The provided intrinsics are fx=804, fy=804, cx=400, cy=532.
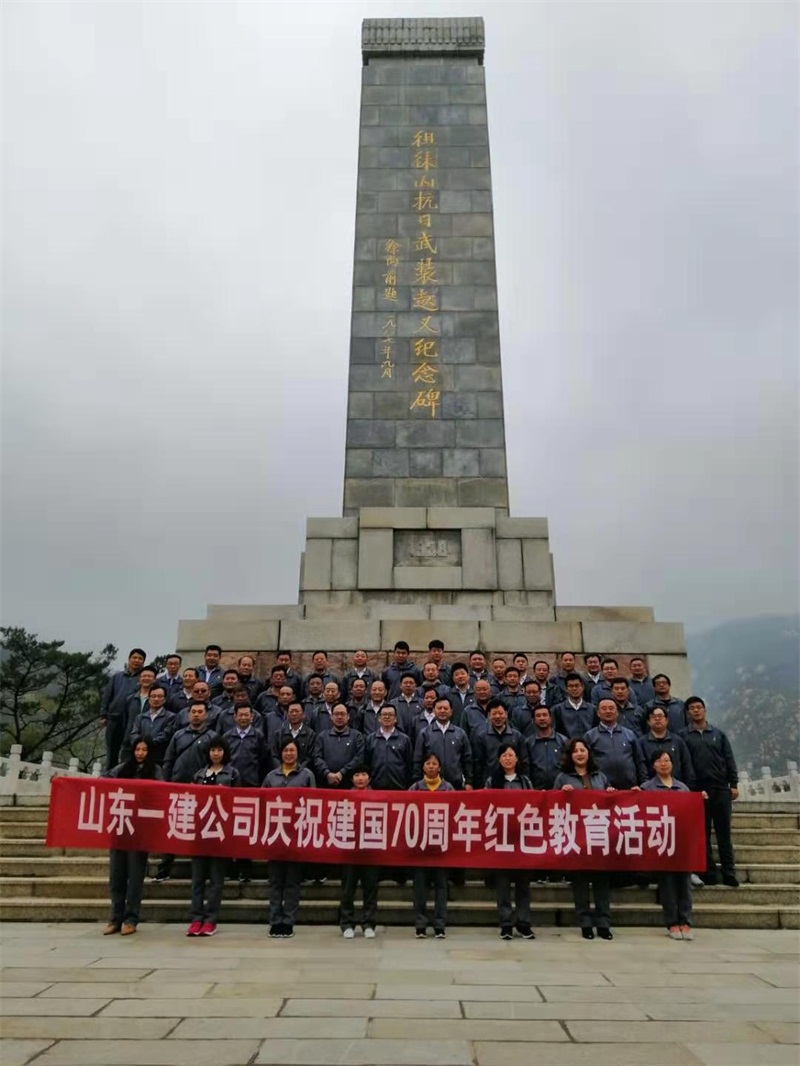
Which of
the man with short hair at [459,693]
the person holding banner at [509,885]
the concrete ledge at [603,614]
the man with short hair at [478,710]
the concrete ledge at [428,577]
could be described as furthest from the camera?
the concrete ledge at [428,577]

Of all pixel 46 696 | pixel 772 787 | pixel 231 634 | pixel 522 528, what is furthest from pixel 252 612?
pixel 46 696

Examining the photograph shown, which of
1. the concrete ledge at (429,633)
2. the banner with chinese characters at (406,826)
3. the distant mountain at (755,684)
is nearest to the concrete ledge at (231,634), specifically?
the concrete ledge at (429,633)

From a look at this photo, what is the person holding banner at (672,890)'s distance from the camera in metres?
5.08

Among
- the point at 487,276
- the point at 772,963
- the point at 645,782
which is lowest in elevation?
the point at 772,963

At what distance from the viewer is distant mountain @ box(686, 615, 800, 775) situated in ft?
210

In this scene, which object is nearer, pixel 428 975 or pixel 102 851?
pixel 428 975

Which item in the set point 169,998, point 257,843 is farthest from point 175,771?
point 169,998

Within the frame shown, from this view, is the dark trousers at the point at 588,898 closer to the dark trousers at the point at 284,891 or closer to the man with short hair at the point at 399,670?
the dark trousers at the point at 284,891

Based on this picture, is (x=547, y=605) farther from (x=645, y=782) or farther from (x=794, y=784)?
(x=645, y=782)

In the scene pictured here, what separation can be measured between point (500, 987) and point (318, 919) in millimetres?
1938

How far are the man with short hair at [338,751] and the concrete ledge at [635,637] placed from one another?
12.1 feet

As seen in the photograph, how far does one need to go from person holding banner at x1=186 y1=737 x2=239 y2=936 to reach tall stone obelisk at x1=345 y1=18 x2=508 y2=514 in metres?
5.23

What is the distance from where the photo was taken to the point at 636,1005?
11.6ft

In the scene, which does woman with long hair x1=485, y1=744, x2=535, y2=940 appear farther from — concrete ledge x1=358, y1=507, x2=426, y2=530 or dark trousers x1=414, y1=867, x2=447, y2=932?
concrete ledge x1=358, y1=507, x2=426, y2=530
